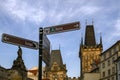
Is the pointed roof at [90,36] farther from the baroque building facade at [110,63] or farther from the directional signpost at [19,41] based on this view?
the directional signpost at [19,41]

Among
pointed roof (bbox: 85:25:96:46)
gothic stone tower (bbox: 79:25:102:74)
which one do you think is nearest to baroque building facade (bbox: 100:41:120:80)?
gothic stone tower (bbox: 79:25:102:74)

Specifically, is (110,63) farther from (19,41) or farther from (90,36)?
(90,36)

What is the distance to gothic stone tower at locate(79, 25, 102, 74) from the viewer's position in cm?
16152

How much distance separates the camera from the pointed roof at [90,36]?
559ft

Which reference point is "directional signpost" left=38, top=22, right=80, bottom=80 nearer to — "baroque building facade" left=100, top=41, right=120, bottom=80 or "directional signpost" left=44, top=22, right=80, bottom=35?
"directional signpost" left=44, top=22, right=80, bottom=35

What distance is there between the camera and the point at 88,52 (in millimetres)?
163625

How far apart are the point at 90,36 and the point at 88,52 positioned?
14.1 m

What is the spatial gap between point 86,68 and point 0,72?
82875 millimetres

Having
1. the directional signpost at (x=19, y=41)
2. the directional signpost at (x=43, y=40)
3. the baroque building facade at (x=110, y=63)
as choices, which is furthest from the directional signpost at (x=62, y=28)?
the baroque building facade at (x=110, y=63)

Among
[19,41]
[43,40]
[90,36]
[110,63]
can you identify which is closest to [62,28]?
[43,40]

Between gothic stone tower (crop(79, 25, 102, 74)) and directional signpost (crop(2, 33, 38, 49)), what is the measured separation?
145962 mm

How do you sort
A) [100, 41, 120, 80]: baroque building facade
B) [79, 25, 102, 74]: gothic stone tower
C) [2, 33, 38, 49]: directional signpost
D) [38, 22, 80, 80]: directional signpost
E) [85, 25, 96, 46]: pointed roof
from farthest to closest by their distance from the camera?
[85, 25, 96, 46]: pointed roof → [79, 25, 102, 74]: gothic stone tower → [100, 41, 120, 80]: baroque building facade → [38, 22, 80, 80]: directional signpost → [2, 33, 38, 49]: directional signpost

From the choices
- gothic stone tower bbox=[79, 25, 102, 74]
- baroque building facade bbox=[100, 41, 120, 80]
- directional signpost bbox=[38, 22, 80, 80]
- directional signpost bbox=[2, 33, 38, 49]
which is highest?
gothic stone tower bbox=[79, 25, 102, 74]

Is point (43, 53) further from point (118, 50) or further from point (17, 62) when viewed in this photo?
point (17, 62)
